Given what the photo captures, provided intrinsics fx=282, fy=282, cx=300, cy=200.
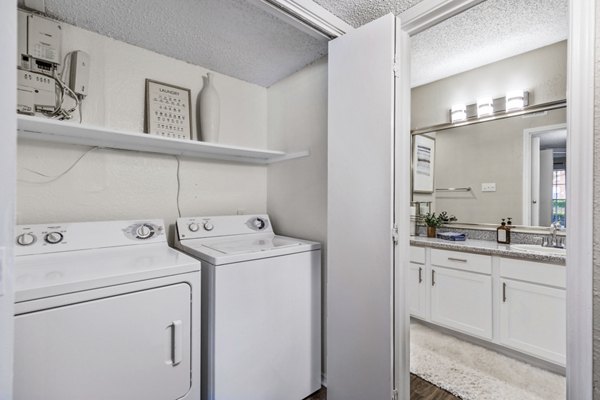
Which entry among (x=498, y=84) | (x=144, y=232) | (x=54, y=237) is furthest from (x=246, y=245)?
(x=498, y=84)

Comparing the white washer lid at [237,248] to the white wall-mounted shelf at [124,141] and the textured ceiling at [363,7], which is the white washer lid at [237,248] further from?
the textured ceiling at [363,7]

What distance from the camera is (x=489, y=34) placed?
6.75 feet

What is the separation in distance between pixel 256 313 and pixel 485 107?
2.66 meters

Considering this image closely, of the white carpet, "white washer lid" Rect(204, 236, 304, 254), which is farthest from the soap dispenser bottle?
"white washer lid" Rect(204, 236, 304, 254)

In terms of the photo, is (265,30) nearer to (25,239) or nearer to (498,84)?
(25,239)

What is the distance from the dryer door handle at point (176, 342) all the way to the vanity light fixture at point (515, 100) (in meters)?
2.98

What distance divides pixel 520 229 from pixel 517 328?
82cm

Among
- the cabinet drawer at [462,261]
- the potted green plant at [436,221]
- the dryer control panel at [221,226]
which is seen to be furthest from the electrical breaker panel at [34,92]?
the potted green plant at [436,221]

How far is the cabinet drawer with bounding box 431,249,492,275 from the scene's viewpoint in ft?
7.37

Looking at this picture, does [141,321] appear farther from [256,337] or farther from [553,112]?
[553,112]

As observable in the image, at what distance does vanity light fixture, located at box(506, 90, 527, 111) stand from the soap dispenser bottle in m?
1.00

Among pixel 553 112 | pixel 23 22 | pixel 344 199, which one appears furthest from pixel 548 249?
pixel 23 22

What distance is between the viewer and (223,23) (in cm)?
162

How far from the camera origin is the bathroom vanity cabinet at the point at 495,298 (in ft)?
6.36
